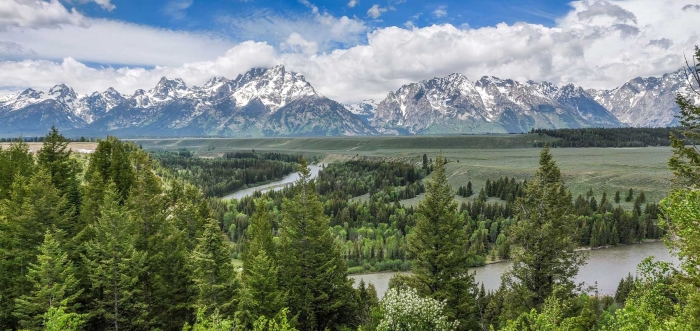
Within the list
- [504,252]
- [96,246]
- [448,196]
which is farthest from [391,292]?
[504,252]

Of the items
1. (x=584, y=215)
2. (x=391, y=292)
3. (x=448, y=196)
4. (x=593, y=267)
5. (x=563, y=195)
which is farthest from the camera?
(x=584, y=215)

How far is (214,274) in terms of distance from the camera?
31062 mm

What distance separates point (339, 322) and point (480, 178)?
137m

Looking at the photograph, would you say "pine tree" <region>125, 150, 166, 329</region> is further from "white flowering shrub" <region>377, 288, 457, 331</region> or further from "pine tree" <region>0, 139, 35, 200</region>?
"white flowering shrub" <region>377, 288, 457, 331</region>

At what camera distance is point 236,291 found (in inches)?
1251

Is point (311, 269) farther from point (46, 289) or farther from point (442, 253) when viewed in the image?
point (46, 289)

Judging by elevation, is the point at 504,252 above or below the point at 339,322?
below

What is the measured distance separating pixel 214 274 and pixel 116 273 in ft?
21.9

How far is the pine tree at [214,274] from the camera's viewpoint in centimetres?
3028

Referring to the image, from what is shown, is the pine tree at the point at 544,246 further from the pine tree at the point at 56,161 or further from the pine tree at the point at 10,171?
the pine tree at the point at 10,171

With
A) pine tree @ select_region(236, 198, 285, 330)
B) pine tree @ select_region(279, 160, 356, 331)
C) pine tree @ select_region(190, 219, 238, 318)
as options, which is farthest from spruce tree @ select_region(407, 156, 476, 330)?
pine tree @ select_region(190, 219, 238, 318)

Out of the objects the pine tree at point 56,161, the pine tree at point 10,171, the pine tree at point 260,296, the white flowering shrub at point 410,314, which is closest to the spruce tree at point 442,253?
the white flowering shrub at point 410,314

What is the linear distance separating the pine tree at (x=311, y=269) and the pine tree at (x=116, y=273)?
10933 mm

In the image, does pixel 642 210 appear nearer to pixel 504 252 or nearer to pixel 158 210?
pixel 504 252
